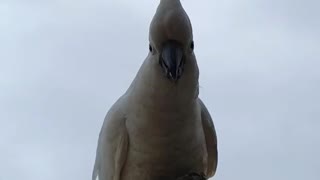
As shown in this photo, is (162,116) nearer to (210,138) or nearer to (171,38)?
(171,38)

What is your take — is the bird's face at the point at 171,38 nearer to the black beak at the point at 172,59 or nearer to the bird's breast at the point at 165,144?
the black beak at the point at 172,59

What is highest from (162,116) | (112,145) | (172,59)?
(172,59)

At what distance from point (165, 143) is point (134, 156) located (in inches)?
7.4

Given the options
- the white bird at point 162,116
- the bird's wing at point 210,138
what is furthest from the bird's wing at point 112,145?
the bird's wing at point 210,138

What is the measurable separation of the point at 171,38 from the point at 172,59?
10 centimetres

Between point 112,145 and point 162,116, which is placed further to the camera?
point 112,145

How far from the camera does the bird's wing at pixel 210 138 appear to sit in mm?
2920

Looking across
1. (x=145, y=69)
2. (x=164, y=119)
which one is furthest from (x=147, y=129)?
(x=145, y=69)

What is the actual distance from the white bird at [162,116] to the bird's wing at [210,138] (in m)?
0.02

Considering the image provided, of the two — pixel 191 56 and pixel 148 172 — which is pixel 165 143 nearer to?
pixel 148 172

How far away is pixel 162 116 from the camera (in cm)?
251

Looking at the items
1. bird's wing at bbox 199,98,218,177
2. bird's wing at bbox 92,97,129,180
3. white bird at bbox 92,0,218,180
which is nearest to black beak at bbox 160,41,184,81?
white bird at bbox 92,0,218,180

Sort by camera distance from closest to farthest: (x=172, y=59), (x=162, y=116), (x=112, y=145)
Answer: (x=172, y=59) < (x=162, y=116) < (x=112, y=145)

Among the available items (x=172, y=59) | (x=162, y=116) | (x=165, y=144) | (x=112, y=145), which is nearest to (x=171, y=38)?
(x=172, y=59)
